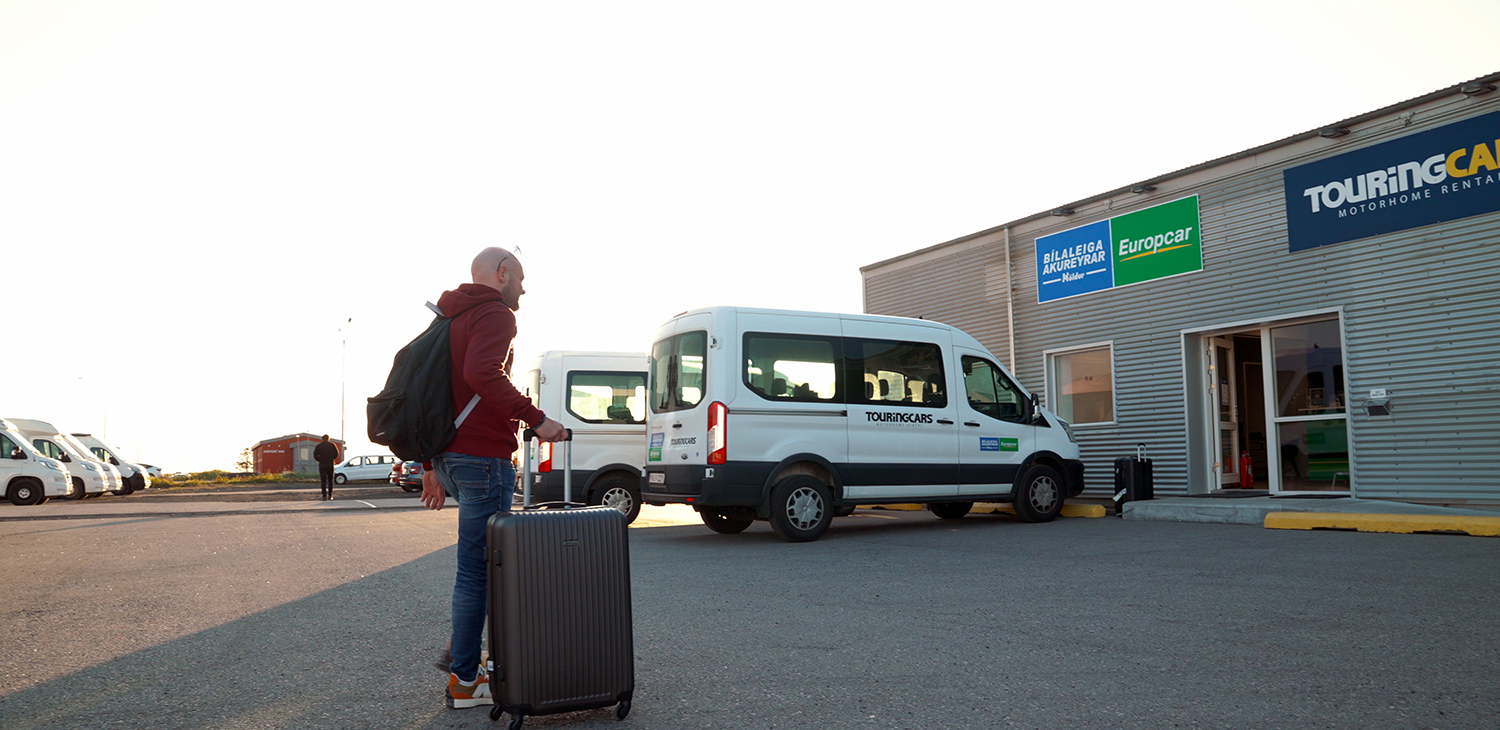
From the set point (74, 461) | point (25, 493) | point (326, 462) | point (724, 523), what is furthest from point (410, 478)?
point (724, 523)

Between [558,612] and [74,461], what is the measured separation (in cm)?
2729

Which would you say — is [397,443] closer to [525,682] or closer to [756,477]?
[525,682]

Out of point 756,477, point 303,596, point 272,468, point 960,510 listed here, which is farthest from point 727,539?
point 272,468

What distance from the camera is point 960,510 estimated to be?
12.4 meters

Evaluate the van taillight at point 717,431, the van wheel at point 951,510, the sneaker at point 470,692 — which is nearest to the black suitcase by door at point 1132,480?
the van wheel at point 951,510

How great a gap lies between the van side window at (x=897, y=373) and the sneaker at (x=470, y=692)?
269 inches

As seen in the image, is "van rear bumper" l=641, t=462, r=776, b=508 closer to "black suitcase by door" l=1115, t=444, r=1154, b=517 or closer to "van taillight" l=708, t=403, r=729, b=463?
"van taillight" l=708, t=403, r=729, b=463

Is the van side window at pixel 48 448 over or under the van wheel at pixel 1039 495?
over

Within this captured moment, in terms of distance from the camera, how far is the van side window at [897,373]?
10289mm

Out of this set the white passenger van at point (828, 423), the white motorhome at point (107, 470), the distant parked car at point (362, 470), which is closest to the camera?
the white passenger van at point (828, 423)

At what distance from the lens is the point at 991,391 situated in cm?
1116

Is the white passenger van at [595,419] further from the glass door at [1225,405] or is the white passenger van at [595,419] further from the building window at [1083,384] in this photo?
the glass door at [1225,405]

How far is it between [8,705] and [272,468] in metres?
77.3

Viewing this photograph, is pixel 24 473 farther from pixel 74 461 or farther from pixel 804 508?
pixel 804 508
